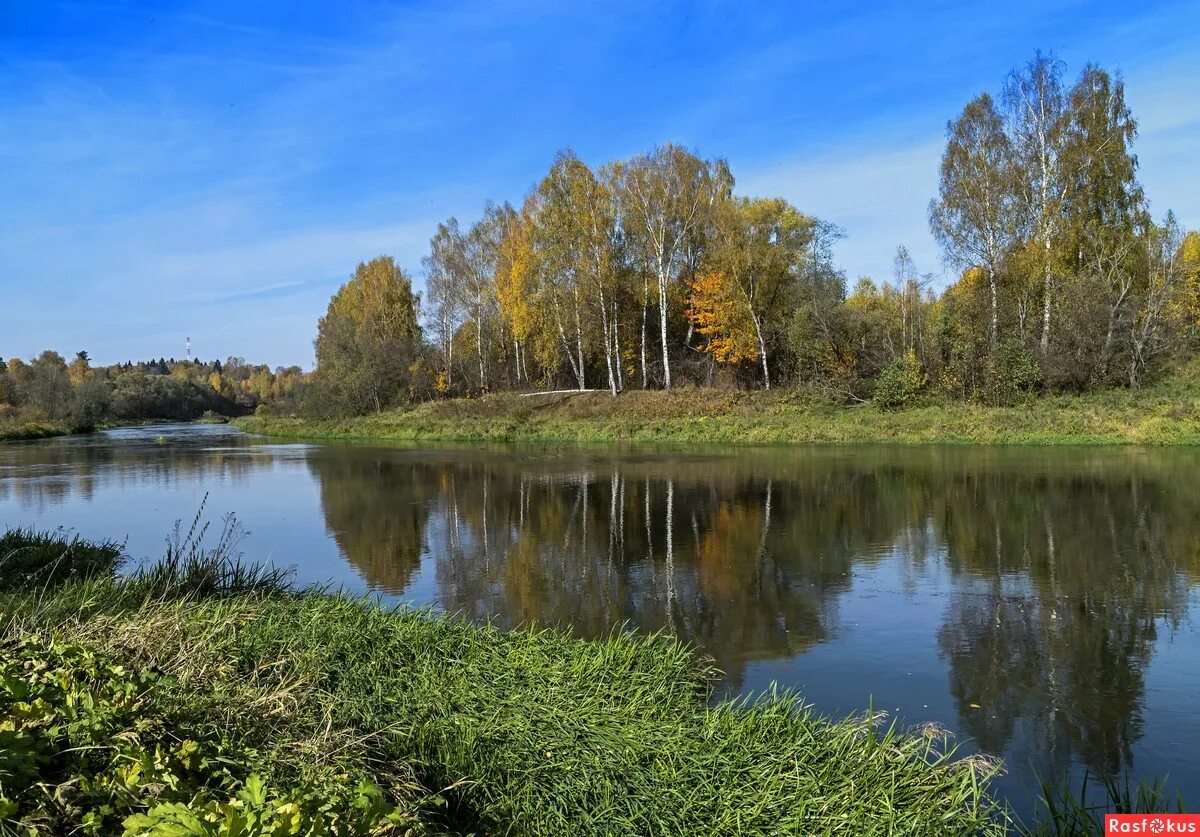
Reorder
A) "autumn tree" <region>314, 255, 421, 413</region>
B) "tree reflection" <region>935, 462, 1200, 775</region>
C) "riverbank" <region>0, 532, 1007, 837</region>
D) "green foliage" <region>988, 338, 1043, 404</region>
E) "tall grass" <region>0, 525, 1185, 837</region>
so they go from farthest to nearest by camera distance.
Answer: "autumn tree" <region>314, 255, 421, 413</region> → "green foliage" <region>988, 338, 1043, 404</region> → "tree reflection" <region>935, 462, 1200, 775</region> → "tall grass" <region>0, 525, 1185, 837</region> → "riverbank" <region>0, 532, 1007, 837</region>

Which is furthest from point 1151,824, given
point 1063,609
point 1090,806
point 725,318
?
point 725,318

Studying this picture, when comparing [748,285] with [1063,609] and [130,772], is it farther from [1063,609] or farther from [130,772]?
[130,772]

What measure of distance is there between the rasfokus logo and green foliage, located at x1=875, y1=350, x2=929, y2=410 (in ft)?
92.7

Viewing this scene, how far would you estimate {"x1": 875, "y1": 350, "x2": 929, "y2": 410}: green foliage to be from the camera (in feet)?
100

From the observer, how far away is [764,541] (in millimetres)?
12164

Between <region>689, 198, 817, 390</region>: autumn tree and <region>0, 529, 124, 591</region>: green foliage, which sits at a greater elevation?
<region>689, 198, 817, 390</region>: autumn tree

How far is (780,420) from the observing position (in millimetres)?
30953

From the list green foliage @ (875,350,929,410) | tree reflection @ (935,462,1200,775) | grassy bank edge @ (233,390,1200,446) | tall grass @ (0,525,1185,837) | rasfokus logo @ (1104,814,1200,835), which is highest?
green foliage @ (875,350,929,410)

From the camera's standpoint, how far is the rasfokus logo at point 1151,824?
11.8 feet

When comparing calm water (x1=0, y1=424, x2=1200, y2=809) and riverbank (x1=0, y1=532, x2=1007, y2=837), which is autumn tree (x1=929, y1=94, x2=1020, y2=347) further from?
riverbank (x1=0, y1=532, x2=1007, y2=837)

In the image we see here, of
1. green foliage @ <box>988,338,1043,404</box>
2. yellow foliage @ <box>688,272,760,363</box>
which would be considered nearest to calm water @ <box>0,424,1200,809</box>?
green foliage @ <box>988,338,1043,404</box>

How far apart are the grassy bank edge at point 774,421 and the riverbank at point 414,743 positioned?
76.5 feet

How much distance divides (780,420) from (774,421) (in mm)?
250

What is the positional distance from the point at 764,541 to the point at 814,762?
8.06m
